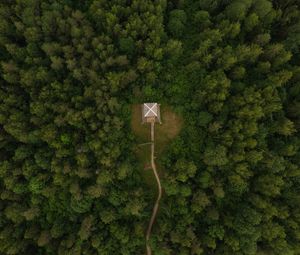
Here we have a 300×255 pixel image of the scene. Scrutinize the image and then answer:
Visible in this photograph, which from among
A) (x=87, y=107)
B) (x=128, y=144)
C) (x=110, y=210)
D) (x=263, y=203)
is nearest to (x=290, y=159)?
(x=263, y=203)

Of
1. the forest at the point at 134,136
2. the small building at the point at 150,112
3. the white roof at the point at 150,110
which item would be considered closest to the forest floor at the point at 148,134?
the small building at the point at 150,112

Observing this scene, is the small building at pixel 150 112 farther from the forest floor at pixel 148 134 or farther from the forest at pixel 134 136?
the forest at pixel 134 136

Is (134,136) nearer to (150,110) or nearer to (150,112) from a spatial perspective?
(150,112)

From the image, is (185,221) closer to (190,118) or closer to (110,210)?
(110,210)

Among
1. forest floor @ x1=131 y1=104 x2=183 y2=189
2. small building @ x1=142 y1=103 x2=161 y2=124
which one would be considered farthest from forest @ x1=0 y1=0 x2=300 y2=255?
small building @ x1=142 y1=103 x2=161 y2=124

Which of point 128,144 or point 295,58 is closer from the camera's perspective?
point 128,144

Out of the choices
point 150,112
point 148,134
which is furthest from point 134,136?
point 150,112

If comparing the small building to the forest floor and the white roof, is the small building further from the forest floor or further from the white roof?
the forest floor
